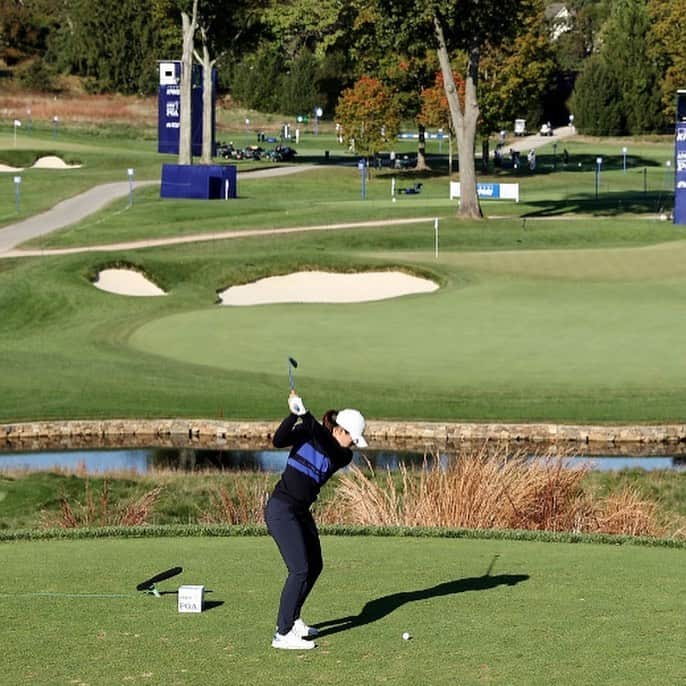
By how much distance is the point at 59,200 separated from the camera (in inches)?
3103

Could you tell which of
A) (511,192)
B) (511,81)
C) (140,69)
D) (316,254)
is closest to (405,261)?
(316,254)

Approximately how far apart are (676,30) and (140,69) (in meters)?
44.6

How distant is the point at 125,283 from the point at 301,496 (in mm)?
37030

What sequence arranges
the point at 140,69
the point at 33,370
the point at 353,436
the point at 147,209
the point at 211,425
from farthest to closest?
the point at 140,69 → the point at 147,209 → the point at 33,370 → the point at 211,425 → the point at 353,436

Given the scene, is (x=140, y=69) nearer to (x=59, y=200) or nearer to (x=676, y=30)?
(x=676, y=30)

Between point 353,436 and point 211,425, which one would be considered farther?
point 211,425

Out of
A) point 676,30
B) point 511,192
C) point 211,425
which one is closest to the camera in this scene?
point 211,425

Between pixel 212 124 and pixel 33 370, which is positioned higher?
pixel 212 124

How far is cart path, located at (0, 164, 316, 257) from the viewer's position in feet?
207

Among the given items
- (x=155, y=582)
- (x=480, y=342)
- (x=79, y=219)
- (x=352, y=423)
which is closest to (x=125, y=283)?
(x=480, y=342)

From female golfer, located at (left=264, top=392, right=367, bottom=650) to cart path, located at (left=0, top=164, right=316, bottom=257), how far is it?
44.8 m

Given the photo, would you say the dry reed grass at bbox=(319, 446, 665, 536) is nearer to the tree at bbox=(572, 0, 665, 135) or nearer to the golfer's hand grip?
the golfer's hand grip

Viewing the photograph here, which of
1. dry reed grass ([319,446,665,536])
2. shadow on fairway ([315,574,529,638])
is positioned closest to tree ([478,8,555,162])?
dry reed grass ([319,446,665,536])

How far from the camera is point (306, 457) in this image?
12586mm
